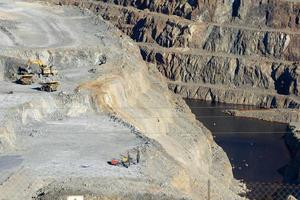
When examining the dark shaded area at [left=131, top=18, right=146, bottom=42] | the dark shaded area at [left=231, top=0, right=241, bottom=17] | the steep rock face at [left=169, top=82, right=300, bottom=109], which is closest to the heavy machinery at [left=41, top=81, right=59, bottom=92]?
the steep rock face at [left=169, top=82, right=300, bottom=109]

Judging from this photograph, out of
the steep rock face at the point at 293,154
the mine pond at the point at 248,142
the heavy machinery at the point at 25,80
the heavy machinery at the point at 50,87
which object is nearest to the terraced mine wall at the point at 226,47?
the mine pond at the point at 248,142

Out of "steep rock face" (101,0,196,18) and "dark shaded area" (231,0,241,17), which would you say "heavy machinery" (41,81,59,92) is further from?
"steep rock face" (101,0,196,18)

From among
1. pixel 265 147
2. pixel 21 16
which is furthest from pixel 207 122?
pixel 21 16

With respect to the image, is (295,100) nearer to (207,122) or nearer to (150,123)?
(207,122)

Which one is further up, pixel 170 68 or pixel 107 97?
pixel 107 97

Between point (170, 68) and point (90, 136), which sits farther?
point (170, 68)

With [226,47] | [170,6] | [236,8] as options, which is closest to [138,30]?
[170,6]
